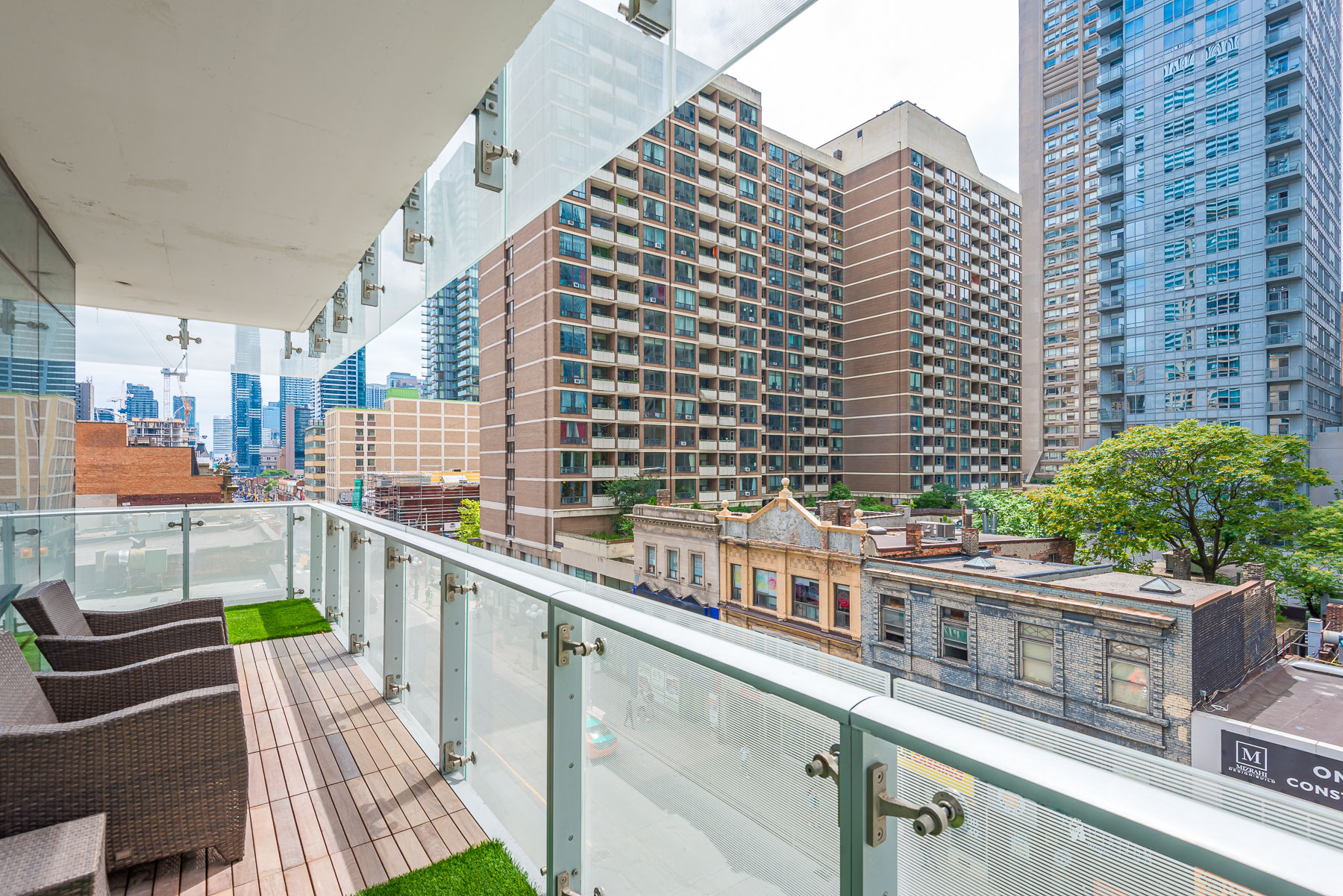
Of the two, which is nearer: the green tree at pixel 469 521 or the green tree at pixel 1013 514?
the green tree at pixel 1013 514

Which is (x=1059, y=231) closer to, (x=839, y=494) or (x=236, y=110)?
(x=839, y=494)

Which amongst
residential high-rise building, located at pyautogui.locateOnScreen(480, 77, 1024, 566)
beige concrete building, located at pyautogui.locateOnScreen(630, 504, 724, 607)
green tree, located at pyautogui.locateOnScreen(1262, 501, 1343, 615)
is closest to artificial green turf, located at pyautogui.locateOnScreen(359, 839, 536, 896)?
beige concrete building, located at pyautogui.locateOnScreen(630, 504, 724, 607)

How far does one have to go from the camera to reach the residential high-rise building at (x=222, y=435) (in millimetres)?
115006

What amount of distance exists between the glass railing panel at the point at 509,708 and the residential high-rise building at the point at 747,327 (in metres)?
20.1

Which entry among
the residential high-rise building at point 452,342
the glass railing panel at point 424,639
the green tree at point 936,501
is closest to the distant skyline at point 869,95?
the glass railing panel at point 424,639

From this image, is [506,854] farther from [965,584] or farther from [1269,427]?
[1269,427]

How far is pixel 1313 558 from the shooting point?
57.7ft

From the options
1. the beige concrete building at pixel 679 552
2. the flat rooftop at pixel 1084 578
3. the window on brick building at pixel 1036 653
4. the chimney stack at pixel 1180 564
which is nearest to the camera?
the flat rooftop at pixel 1084 578

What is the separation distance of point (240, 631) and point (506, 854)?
140 inches

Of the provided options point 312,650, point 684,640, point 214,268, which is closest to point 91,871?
point 684,640

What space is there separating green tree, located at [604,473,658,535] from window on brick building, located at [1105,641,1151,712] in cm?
1662

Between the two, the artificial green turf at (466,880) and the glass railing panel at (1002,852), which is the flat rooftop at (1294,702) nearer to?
the artificial green turf at (466,880)

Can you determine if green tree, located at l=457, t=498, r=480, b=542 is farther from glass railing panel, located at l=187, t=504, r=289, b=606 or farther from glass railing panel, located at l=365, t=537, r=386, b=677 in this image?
glass railing panel, located at l=365, t=537, r=386, b=677

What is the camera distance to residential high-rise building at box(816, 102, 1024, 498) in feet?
128
